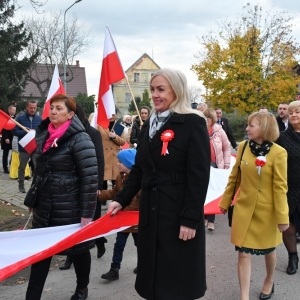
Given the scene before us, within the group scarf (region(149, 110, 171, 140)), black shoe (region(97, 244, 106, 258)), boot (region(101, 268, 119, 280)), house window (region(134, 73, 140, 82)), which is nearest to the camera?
scarf (region(149, 110, 171, 140))

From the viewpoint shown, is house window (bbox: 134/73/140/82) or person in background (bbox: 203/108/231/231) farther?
house window (bbox: 134/73/140/82)

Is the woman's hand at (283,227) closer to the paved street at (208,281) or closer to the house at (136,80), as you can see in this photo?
the paved street at (208,281)

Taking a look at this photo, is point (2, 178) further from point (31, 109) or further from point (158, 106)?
point (158, 106)

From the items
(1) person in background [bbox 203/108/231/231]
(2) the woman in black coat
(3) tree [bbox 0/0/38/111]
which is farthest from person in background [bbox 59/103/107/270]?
(3) tree [bbox 0/0/38/111]

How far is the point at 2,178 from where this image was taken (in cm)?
1234

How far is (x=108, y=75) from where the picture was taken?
7.25 meters

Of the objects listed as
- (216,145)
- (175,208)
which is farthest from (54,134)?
(216,145)

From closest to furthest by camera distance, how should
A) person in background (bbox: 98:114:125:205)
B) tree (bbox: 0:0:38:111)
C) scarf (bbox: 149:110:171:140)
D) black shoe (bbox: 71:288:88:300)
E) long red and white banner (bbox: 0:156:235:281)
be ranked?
scarf (bbox: 149:110:171:140) < long red and white banner (bbox: 0:156:235:281) < black shoe (bbox: 71:288:88:300) < person in background (bbox: 98:114:125:205) < tree (bbox: 0:0:38:111)

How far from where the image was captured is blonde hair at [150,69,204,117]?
292cm

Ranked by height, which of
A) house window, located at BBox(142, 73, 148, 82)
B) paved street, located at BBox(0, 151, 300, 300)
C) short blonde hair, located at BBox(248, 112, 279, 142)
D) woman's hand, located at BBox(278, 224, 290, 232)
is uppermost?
house window, located at BBox(142, 73, 148, 82)

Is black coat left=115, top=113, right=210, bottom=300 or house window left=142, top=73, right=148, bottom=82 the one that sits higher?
house window left=142, top=73, right=148, bottom=82

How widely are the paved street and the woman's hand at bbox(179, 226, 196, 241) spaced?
68.5 inches

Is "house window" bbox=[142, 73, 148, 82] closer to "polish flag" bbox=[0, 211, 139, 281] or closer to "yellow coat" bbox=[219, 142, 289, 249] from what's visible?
"yellow coat" bbox=[219, 142, 289, 249]

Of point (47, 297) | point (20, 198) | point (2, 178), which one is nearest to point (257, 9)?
point (2, 178)
